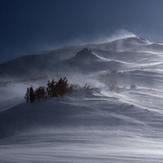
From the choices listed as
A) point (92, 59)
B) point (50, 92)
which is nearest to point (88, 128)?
point (50, 92)

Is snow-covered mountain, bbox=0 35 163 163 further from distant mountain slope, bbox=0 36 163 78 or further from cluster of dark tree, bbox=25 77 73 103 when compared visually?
distant mountain slope, bbox=0 36 163 78

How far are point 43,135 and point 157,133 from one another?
2276 mm

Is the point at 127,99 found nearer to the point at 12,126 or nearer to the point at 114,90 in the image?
the point at 114,90

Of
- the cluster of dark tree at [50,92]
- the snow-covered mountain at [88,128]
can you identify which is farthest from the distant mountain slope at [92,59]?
the cluster of dark tree at [50,92]

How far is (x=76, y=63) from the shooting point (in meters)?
33.7

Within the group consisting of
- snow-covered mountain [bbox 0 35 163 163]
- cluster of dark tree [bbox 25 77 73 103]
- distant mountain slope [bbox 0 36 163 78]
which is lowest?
snow-covered mountain [bbox 0 35 163 163]

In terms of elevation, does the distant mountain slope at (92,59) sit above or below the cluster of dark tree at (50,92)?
above

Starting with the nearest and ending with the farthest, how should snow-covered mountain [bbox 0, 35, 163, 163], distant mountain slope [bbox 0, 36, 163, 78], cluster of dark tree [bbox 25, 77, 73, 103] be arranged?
snow-covered mountain [bbox 0, 35, 163, 163], cluster of dark tree [bbox 25, 77, 73, 103], distant mountain slope [bbox 0, 36, 163, 78]

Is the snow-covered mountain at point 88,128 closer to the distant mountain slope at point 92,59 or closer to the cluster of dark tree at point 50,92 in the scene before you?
the cluster of dark tree at point 50,92

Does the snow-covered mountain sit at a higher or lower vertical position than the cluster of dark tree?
lower

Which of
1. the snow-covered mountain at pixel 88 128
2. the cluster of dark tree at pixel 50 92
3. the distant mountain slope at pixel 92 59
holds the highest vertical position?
the distant mountain slope at pixel 92 59

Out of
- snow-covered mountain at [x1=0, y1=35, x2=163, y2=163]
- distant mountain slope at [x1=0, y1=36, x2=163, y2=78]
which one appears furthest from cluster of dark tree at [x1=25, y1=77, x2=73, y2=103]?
distant mountain slope at [x1=0, y1=36, x2=163, y2=78]

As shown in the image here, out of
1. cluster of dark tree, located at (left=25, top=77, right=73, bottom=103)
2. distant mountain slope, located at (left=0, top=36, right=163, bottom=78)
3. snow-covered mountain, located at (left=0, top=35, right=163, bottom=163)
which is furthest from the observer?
distant mountain slope, located at (left=0, top=36, right=163, bottom=78)

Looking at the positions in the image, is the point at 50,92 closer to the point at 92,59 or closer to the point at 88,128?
the point at 88,128
